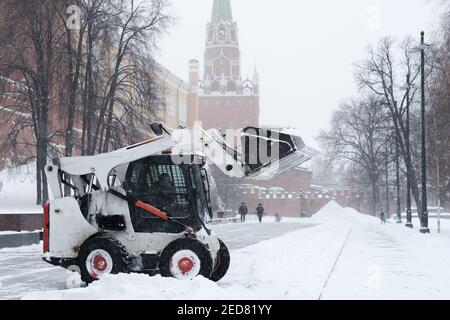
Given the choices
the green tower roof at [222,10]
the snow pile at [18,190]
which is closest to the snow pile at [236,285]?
the snow pile at [18,190]

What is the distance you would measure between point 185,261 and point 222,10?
125 meters

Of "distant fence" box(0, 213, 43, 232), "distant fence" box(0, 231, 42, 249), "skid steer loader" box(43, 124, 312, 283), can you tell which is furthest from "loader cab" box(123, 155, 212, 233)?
"distant fence" box(0, 213, 43, 232)

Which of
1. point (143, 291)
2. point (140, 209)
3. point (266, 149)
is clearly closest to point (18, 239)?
point (140, 209)

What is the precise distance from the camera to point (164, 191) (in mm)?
13266

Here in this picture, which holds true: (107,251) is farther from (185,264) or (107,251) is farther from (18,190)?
(18,190)

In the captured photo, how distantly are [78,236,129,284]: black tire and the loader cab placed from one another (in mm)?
558

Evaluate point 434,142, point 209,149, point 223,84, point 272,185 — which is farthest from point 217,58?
point 209,149

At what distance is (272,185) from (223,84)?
35.7 meters

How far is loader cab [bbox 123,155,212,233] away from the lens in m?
13.1

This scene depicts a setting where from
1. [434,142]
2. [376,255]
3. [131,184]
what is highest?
[434,142]

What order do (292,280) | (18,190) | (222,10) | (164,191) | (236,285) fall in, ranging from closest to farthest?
(236,285) → (164,191) → (292,280) → (18,190) → (222,10)

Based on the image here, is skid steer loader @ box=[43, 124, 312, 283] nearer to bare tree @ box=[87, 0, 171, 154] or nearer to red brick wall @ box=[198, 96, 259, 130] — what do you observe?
bare tree @ box=[87, 0, 171, 154]

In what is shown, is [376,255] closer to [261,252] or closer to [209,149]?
[261,252]
